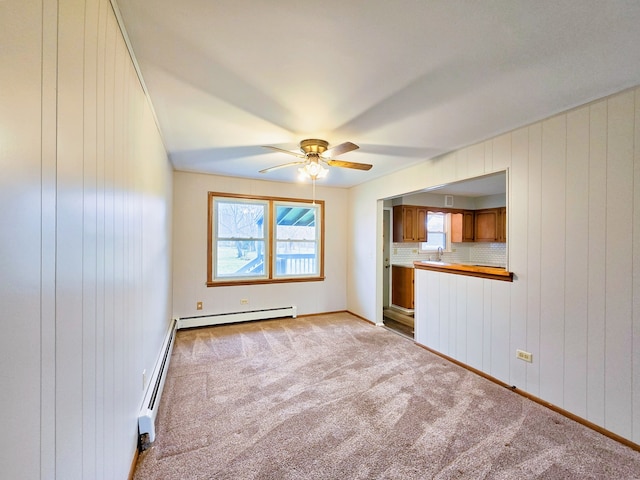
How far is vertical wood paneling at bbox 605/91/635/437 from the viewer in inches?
74.8

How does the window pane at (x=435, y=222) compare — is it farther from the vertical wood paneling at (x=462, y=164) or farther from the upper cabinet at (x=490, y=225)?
the vertical wood paneling at (x=462, y=164)

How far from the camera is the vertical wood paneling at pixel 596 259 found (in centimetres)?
202

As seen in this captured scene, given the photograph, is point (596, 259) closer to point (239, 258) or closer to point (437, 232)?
point (437, 232)

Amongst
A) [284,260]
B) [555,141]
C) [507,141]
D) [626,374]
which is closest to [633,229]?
[555,141]

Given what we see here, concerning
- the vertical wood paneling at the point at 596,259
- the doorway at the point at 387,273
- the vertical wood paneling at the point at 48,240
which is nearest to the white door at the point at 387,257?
the doorway at the point at 387,273

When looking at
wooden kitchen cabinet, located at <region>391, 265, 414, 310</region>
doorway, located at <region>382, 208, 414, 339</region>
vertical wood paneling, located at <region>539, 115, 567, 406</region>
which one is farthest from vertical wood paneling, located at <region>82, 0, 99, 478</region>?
wooden kitchen cabinet, located at <region>391, 265, 414, 310</region>

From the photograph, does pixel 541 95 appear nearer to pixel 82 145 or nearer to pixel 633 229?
pixel 633 229

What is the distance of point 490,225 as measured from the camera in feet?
19.4

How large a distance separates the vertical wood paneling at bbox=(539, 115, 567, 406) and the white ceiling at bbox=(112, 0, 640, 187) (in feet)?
0.87

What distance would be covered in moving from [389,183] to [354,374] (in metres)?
2.79

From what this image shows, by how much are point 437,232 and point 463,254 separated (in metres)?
0.98

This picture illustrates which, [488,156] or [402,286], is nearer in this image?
[488,156]

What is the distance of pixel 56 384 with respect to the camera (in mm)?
800

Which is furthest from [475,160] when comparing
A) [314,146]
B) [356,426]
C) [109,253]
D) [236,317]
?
[236,317]
